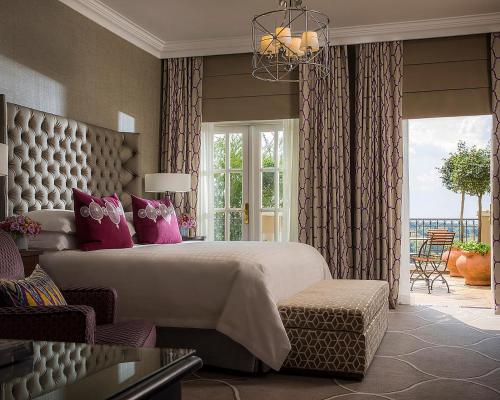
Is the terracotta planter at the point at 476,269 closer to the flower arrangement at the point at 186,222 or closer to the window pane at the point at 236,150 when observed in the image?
the window pane at the point at 236,150

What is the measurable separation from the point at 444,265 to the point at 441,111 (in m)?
3.70

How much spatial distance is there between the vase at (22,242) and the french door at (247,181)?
319 cm

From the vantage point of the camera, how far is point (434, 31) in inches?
234

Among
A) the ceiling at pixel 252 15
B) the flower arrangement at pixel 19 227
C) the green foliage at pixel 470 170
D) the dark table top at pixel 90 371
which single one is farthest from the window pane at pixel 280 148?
the dark table top at pixel 90 371

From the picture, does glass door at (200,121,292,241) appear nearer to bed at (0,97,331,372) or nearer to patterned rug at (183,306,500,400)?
bed at (0,97,331,372)

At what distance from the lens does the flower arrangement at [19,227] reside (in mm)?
3695

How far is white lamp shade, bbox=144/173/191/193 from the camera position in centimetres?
602

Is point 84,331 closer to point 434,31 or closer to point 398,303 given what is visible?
point 398,303

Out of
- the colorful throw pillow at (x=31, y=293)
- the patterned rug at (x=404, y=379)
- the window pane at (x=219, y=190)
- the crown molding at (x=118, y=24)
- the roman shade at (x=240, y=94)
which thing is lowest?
the patterned rug at (x=404, y=379)

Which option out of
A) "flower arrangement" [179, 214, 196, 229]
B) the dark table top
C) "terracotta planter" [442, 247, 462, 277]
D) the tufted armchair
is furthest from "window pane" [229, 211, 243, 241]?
the dark table top

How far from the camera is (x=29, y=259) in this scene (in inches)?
145

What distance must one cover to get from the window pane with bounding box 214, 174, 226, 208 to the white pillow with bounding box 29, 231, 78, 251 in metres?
2.95

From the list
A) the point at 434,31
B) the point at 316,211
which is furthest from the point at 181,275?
the point at 434,31

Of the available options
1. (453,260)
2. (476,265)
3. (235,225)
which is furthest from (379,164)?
(453,260)
